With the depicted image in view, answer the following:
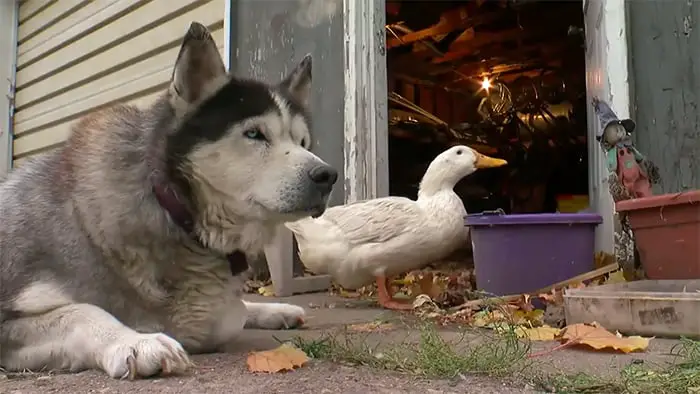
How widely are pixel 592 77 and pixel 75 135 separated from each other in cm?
266

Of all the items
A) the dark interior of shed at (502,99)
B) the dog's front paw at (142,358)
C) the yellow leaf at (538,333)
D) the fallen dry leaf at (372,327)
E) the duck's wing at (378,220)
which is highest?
the dark interior of shed at (502,99)

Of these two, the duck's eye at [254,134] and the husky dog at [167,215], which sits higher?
the duck's eye at [254,134]

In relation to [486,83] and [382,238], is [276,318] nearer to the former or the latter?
[382,238]

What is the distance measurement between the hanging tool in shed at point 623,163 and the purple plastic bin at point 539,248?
16 centimetres

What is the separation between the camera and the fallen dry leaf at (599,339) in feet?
5.55

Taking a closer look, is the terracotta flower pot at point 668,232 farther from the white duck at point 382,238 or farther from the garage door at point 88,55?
the garage door at point 88,55

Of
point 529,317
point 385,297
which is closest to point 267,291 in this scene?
point 385,297

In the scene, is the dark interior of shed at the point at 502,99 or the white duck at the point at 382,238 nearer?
the white duck at the point at 382,238

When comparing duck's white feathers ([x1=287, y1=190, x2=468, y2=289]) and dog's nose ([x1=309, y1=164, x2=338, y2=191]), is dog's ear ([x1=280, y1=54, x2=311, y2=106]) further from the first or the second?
duck's white feathers ([x1=287, y1=190, x2=468, y2=289])

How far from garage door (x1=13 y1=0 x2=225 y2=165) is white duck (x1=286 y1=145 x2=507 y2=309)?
1.76 m

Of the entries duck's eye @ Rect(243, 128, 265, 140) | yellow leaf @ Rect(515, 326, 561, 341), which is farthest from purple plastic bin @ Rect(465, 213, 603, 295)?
duck's eye @ Rect(243, 128, 265, 140)

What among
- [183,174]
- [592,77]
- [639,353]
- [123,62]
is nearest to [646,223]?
[639,353]

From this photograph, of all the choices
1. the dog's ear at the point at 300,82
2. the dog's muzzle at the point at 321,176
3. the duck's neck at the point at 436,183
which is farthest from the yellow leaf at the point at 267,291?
the dog's muzzle at the point at 321,176

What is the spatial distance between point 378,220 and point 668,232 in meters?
1.17
